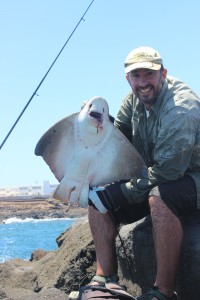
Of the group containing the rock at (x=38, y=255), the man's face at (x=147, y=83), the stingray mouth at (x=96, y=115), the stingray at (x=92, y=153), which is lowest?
the rock at (x=38, y=255)

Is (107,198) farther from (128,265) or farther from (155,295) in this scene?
(155,295)

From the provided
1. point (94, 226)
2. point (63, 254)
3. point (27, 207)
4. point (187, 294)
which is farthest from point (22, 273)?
point (27, 207)

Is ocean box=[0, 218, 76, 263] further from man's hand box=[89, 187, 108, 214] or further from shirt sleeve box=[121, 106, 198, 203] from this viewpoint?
shirt sleeve box=[121, 106, 198, 203]

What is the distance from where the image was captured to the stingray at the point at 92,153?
435 cm

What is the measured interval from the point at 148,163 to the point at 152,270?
3.02 ft

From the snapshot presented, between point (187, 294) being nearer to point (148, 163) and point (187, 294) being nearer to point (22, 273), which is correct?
point (148, 163)

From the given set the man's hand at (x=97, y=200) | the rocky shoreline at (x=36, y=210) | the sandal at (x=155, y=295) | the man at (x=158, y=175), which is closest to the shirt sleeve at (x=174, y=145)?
the man at (x=158, y=175)

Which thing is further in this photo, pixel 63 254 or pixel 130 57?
pixel 63 254

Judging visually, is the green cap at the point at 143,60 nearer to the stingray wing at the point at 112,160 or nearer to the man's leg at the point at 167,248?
the stingray wing at the point at 112,160

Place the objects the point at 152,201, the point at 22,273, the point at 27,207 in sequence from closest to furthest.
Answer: the point at 152,201 < the point at 22,273 < the point at 27,207

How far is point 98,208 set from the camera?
4293mm

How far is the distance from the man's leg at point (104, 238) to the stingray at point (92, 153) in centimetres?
17

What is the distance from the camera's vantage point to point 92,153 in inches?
174

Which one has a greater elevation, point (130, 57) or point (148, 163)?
point (130, 57)
